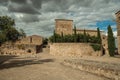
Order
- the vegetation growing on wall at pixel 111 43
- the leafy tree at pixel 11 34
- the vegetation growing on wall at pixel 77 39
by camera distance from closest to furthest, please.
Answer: the vegetation growing on wall at pixel 111 43 → the vegetation growing on wall at pixel 77 39 → the leafy tree at pixel 11 34

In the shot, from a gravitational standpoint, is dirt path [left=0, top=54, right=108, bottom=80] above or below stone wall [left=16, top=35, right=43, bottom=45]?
below

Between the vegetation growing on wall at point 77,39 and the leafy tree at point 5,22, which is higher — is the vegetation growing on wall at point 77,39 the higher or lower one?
the lower one

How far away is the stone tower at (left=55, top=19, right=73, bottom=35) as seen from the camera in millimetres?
54094

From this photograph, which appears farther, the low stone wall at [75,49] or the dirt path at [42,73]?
the low stone wall at [75,49]

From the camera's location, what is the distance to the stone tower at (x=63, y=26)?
54.1 m

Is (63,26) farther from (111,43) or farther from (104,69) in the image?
(104,69)

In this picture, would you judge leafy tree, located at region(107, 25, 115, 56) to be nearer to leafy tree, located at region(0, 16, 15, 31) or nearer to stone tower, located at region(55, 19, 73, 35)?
stone tower, located at region(55, 19, 73, 35)

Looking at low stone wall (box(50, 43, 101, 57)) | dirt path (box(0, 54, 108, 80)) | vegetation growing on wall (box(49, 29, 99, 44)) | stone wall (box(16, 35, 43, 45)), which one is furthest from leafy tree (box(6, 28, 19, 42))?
dirt path (box(0, 54, 108, 80))

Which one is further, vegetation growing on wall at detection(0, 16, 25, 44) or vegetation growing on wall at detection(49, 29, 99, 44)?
vegetation growing on wall at detection(0, 16, 25, 44)

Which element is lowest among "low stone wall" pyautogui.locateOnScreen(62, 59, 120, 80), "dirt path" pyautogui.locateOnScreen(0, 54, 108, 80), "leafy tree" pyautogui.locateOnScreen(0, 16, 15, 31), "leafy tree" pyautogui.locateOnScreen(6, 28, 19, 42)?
"dirt path" pyautogui.locateOnScreen(0, 54, 108, 80)

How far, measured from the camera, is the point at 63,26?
5438 cm

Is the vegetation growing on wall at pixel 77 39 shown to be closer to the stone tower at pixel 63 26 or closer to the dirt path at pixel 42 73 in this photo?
the stone tower at pixel 63 26

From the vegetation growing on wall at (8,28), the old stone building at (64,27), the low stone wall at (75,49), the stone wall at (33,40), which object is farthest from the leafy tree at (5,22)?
the low stone wall at (75,49)

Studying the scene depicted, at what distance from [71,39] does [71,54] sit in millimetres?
4708
